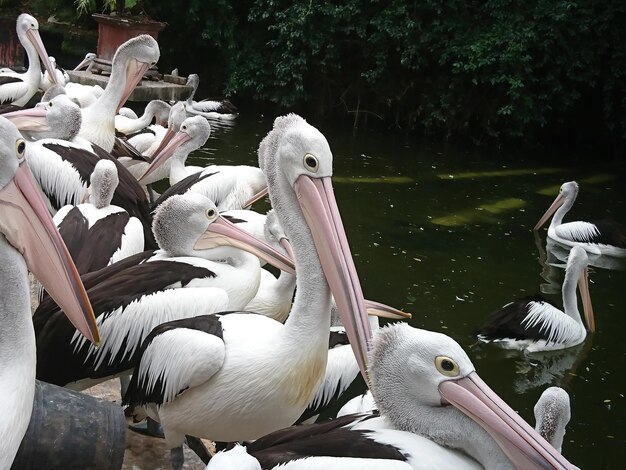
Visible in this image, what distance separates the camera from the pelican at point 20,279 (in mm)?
1962

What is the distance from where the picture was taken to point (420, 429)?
93.4 inches

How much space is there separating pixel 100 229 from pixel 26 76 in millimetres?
5221

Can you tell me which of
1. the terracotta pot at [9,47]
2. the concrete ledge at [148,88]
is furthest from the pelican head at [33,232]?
the terracotta pot at [9,47]

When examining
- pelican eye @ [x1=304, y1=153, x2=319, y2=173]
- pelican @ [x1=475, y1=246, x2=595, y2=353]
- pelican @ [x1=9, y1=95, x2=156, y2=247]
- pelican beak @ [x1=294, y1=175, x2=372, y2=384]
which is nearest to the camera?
pelican beak @ [x1=294, y1=175, x2=372, y2=384]

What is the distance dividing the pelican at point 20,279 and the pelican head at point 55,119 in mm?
3125

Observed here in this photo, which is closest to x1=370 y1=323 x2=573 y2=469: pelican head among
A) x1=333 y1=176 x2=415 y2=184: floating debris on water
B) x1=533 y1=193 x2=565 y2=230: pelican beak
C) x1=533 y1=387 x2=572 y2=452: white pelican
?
x1=533 y1=387 x2=572 y2=452: white pelican

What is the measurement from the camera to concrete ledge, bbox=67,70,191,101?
38.7ft

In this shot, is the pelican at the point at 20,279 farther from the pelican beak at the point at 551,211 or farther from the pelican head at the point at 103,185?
the pelican beak at the point at 551,211

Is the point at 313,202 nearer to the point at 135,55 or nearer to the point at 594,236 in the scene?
the point at 135,55

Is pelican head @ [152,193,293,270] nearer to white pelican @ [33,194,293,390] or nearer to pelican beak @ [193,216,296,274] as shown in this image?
pelican beak @ [193,216,296,274]

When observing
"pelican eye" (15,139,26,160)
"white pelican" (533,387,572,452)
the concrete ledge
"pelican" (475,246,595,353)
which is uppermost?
"pelican eye" (15,139,26,160)

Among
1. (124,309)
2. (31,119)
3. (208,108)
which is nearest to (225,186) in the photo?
(31,119)

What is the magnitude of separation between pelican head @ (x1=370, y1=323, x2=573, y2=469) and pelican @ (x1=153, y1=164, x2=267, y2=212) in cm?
339

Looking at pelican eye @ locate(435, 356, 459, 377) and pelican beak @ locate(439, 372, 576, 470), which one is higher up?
pelican eye @ locate(435, 356, 459, 377)
